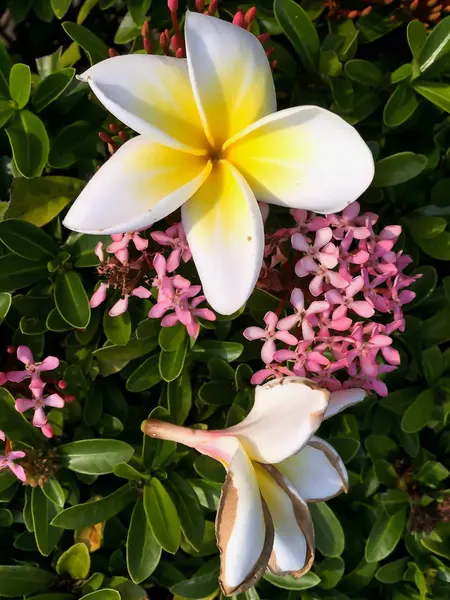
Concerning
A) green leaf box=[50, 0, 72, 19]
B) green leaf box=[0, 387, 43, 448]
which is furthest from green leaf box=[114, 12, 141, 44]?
green leaf box=[0, 387, 43, 448]

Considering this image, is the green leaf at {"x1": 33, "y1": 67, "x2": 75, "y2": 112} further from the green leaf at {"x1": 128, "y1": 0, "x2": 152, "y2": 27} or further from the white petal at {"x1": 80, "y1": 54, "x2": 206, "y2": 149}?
the white petal at {"x1": 80, "y1": 54, "x2": 206, "y2": 149}

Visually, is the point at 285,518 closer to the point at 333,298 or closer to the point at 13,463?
the point at 333,298

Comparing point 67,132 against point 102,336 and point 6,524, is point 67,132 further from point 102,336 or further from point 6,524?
point 6,524

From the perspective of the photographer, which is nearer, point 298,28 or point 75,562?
point 298,28

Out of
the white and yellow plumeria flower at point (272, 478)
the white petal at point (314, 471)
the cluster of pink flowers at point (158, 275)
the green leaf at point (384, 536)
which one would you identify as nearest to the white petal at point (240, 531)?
the white and yellow plumeria flower at point (272, 478)

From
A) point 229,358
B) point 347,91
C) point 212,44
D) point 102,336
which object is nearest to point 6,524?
point 102,336

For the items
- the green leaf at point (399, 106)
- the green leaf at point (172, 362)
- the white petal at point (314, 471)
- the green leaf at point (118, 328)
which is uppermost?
the green leaf at point (399, 106)

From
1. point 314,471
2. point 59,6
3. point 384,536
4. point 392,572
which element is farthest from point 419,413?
point 59,6

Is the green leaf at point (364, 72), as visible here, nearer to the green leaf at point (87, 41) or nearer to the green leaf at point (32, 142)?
the green leaf at point (87, 41)
